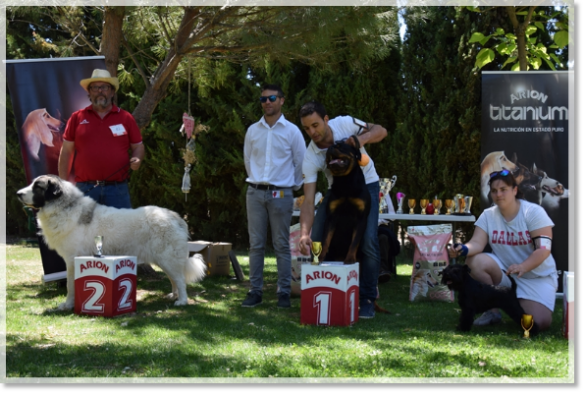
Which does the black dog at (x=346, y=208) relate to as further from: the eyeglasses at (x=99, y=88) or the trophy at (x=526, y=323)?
the eyeglasses at (x=99, y=88)

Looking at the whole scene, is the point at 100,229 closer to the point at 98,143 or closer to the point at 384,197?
the point at 98,143

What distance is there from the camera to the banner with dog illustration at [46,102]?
5.53 metres

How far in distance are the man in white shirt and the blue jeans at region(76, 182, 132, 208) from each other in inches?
50.9

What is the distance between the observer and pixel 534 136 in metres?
5.57

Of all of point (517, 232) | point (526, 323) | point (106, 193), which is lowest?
point (526, 323)

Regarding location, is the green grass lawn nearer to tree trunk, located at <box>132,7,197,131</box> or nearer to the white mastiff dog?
the white mastiff dog

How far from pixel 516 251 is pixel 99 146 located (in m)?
3.70

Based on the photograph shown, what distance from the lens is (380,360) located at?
306 cm

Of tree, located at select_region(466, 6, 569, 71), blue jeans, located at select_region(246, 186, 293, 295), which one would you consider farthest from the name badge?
tree, located at select_region(466, 6, 569, 71)

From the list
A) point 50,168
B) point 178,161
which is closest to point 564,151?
point 50,168

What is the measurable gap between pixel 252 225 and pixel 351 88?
177 inches

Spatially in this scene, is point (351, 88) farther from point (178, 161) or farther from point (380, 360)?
point (380, 360)

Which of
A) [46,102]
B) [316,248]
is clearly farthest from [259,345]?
[46,102]

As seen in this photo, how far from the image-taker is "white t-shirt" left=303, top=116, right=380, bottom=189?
4199mm
